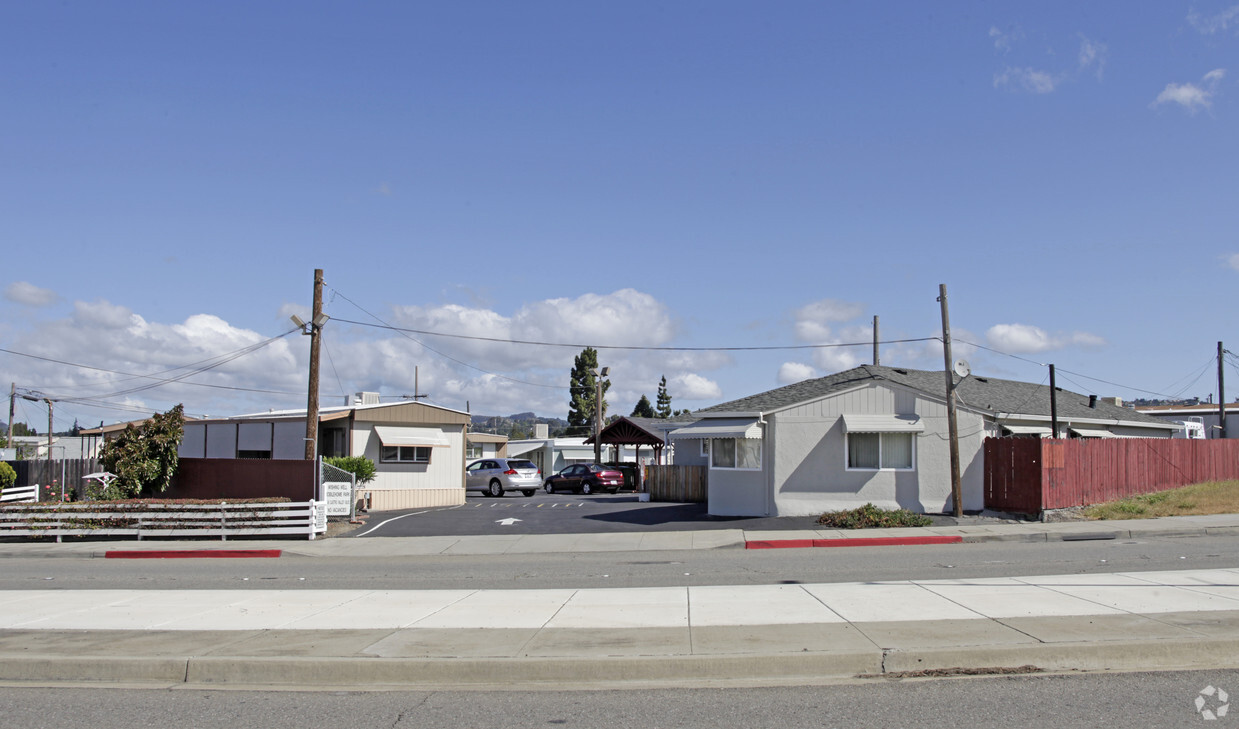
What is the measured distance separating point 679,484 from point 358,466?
35.3 feet

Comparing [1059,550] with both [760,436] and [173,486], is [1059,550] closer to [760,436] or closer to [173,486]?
[760,436]

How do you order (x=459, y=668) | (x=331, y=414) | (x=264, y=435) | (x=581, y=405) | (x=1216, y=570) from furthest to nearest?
(x=581, y=405)
(x=264, y=435)
(x=331, y=414)
(x=1216, y=570)
(x=459, y=668)

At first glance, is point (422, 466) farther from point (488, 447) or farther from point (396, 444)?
point (488, 447)

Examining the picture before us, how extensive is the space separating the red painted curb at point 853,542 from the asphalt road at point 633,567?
538 millimetres

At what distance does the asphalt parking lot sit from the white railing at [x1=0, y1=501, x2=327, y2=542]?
1617 mm

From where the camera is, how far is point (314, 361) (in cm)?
2536

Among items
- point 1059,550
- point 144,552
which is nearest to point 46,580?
point 144,552

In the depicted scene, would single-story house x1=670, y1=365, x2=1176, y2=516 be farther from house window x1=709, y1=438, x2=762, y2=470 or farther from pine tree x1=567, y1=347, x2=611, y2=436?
pine tree x1=567, y1=347, x2=611, y2=436

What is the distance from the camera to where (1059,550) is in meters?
17.0

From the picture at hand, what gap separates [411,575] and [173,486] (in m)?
14.4

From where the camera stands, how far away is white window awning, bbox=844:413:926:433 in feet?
76.6

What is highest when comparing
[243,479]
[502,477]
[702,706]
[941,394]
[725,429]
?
[941,394]

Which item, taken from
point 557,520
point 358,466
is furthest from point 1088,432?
point 358,466

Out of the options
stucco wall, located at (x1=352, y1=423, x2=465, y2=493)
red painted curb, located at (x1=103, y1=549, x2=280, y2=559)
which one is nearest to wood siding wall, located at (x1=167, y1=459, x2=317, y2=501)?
red painted curb, located at (x1=103, y1=549, x2=280, y2=559)
